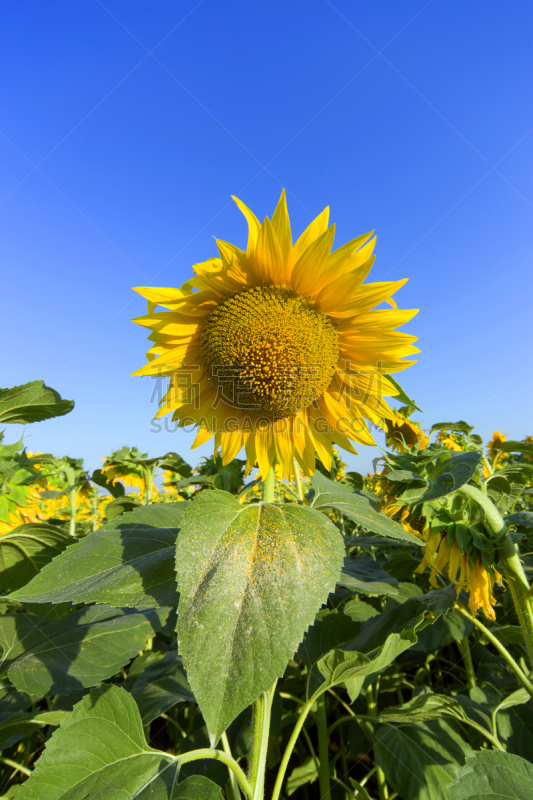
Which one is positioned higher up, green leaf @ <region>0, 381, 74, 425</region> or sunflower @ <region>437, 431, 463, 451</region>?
sunflower @ <region>437, 431, 463, 451</region>

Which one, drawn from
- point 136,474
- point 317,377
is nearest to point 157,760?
point 317,377

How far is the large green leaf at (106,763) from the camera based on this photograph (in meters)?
1.05

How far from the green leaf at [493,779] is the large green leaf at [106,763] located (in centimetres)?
67

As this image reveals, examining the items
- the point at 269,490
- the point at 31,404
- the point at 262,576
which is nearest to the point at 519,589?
the point at 269,490

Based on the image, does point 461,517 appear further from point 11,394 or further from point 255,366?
point 11,394

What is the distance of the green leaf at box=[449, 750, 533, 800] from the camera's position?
114cm

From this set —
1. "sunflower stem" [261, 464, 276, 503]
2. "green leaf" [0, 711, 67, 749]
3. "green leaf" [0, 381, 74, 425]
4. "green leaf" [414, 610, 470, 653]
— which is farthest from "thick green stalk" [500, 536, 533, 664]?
"green leaf" [0, 381, 74, 425]

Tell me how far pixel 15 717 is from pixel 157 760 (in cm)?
78

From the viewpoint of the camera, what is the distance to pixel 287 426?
179cm

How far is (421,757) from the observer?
182 cm

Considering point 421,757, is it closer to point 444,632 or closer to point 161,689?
point 444,632

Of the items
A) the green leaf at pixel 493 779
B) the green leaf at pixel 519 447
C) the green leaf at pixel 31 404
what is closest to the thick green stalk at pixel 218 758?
the green leaf at pixel 493 779

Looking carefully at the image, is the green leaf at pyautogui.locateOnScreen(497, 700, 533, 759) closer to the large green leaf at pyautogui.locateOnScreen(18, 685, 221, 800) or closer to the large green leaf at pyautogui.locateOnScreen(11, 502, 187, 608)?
the large green leaf at pyautogui.locateOnScreen(18, 685, 221, 800)

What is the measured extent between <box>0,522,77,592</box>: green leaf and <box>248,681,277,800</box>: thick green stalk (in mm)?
1225
